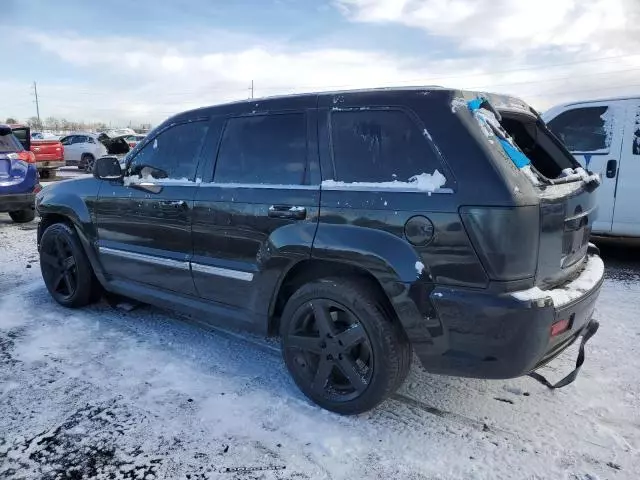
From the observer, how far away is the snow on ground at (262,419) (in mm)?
2465

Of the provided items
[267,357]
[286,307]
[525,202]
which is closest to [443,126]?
[525,202]

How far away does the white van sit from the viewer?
575 cm

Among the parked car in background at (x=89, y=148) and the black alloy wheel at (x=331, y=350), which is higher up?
the parked car in background at (x=89, y=148)

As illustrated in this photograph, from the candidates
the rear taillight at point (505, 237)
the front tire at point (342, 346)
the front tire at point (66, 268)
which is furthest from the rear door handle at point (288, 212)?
the front tire at point (66, 268)

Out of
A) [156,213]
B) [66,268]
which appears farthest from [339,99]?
[66,268]

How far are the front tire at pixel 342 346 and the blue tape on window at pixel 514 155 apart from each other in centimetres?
98

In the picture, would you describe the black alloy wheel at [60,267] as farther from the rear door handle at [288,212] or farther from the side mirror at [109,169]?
the rear door handle at [288,212]

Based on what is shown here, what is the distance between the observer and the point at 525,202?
91.5 inches

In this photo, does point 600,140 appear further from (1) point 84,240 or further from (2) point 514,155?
(1) point 84,240

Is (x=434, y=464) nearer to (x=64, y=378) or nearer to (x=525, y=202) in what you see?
(x=525, y=202)

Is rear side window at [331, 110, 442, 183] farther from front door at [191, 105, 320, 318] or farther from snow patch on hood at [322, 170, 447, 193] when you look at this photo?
front door at [191, 105, 320, 318]

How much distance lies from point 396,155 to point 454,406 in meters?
1.50

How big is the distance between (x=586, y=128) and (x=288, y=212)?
15.2 ft

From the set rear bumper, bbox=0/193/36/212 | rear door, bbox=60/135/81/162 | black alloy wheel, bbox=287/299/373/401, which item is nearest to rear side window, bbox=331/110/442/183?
black alloy wheel, bbox=287/299/373/401
